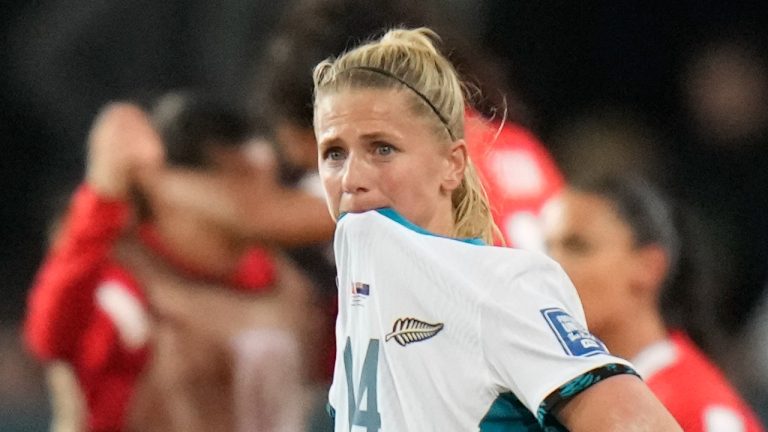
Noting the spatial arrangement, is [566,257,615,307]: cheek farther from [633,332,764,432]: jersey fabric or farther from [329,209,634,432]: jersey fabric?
[329,209,634,432]: jersey fabric

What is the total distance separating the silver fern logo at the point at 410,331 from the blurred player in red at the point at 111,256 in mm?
1685

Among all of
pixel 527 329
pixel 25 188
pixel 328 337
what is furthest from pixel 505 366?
pixel 25 188

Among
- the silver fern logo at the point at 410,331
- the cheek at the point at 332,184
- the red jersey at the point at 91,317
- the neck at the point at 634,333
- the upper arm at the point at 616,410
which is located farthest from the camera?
the neck at the point at 634,333

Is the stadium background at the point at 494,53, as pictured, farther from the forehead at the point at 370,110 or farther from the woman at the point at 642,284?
the forehead at the point at 370,110

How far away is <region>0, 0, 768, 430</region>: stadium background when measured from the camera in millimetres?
2811

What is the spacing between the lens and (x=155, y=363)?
2.80m

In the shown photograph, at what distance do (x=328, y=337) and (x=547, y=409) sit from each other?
179 cm

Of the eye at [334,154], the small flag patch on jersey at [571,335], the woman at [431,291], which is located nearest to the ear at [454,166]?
the woman at [431,291]

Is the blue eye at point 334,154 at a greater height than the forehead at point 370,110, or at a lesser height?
lesser

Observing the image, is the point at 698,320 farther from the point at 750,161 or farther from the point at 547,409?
the point at 547,409

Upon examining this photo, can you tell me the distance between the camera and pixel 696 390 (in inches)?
114

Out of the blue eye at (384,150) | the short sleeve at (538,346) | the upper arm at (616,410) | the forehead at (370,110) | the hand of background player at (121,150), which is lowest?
the upper arm at (616,410)

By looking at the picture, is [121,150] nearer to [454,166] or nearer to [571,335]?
[454,166]

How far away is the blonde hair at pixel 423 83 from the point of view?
1.29 m
